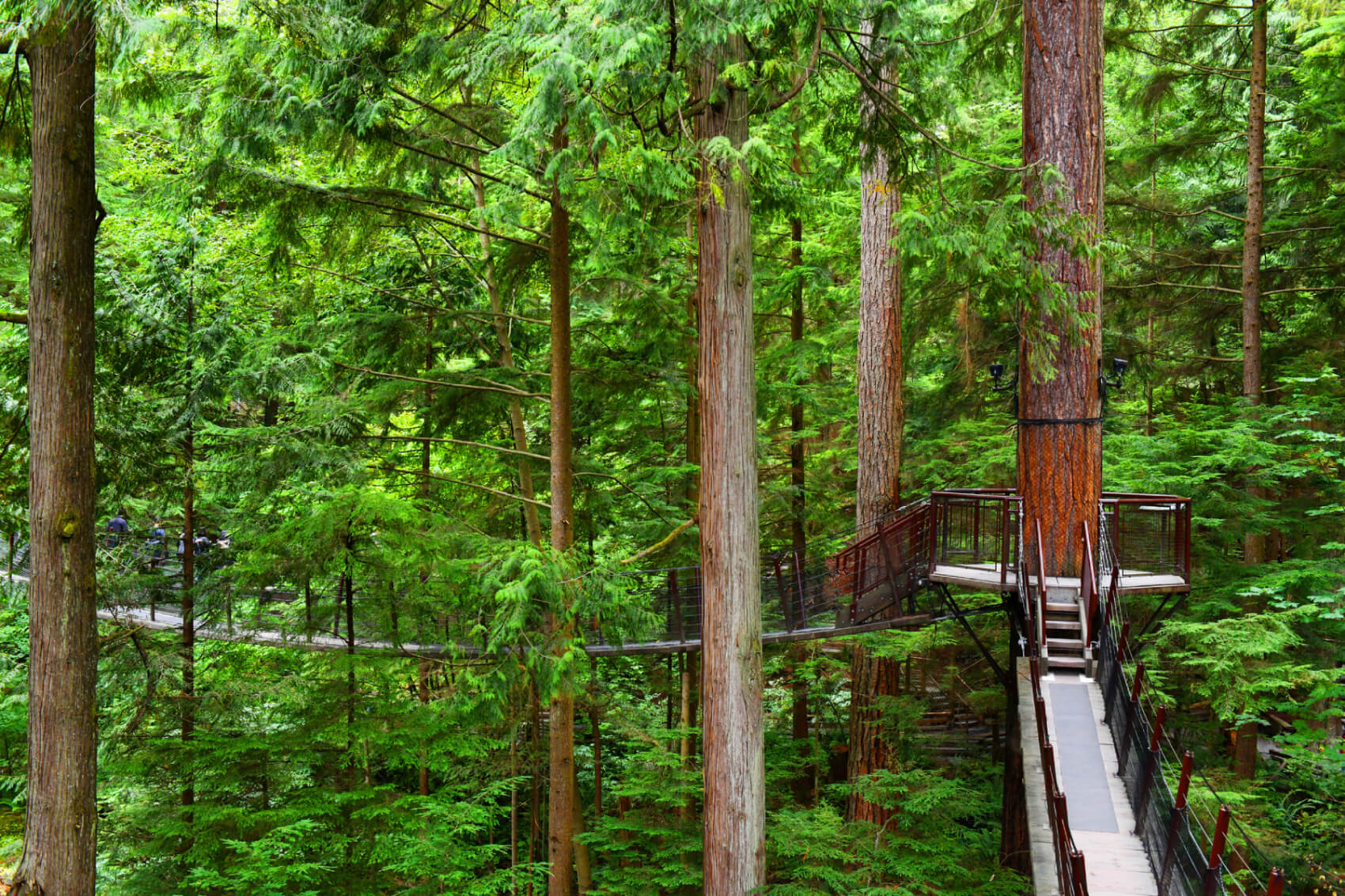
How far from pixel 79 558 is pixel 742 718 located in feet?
13.3

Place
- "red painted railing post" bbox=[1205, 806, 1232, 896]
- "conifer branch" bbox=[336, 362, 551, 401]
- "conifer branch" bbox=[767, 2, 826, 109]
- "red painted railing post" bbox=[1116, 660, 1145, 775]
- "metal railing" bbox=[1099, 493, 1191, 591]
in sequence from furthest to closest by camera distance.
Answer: "conifer branch" bbox=[336, 362, 551, 401] < "metal railing" bbox=[1099, 493, 1191, 591] < "conifer branch" bbox=[767, 2, 826, 109] < "red painted railing post" bbox=[1116, 660, 1145, 775] < "red painted railing post" bbox=[1205, 806, 1232, 896]

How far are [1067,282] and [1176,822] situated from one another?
4362 millimetres

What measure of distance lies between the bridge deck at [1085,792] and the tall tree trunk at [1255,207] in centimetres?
531

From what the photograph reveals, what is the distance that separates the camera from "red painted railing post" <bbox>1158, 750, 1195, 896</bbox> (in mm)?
3994

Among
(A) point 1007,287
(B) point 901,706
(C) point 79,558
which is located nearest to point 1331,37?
(A) point 1007,287

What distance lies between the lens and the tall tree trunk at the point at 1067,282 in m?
7.08

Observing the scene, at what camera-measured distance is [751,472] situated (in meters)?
5.88

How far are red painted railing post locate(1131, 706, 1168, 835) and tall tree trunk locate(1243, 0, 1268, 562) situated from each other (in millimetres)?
6336

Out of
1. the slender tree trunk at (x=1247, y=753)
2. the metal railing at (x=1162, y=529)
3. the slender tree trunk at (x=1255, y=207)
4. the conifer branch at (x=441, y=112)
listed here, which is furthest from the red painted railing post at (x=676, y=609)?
the slender tree trunk at (x=1247, y=753)

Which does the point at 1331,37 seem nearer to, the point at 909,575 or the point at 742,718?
the point at 909,575

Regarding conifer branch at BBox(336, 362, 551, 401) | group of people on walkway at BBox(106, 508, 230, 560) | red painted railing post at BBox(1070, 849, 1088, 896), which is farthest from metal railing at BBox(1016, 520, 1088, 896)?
group of people on walkway at BBox(106, 508, 230, 560)

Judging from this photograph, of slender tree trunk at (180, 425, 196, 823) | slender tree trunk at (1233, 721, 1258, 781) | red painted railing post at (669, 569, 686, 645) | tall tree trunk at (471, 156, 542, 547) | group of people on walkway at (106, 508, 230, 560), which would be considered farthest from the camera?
slender tree trunk at (1233, 721, 1258, 781)

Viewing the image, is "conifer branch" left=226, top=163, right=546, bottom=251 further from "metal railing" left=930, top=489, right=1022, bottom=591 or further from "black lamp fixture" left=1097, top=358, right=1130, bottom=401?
"black lamp fixture" left=1097, top=358, right=1130, bottom=401

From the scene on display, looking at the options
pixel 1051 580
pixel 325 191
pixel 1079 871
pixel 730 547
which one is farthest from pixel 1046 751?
pixel 325 191
